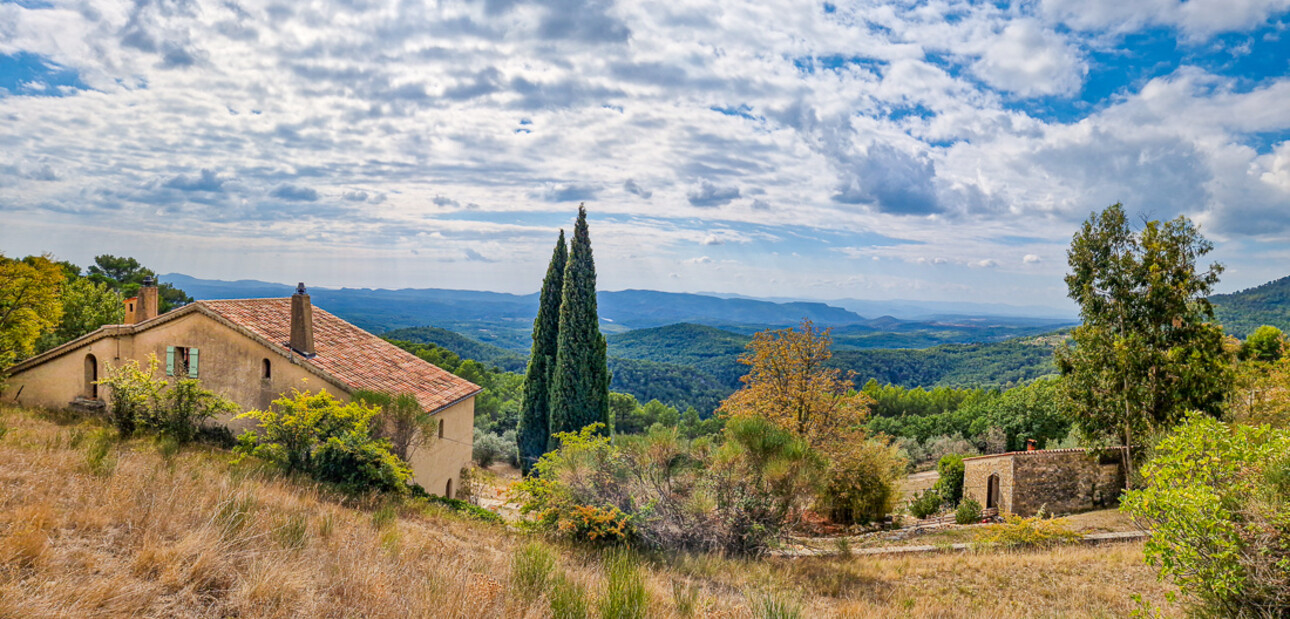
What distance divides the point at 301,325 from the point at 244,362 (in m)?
1.70

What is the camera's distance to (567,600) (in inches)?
182

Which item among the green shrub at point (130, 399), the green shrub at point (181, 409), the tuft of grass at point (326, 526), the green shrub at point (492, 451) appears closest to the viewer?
the tuft of grass at point (326, 526)

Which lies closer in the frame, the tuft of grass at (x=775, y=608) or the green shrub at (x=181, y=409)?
the tuft of grass at (x=775, y=608)

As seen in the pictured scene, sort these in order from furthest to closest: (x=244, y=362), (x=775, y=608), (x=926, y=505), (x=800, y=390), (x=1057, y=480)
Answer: (x=926, y=505), (x=800, y=390), (x=1057, y=480), (x=244, y=362), (x=775, y=608)

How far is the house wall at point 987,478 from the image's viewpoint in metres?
18.8

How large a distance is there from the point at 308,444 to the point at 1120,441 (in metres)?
23.0

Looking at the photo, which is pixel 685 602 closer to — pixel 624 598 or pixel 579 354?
pixel 624 598

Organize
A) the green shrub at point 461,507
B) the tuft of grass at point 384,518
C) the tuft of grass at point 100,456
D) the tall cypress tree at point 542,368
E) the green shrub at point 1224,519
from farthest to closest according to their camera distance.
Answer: the tall cypress tree at point 542,368 → the green shrub at point 461,507 → the tuft of grass at point 384,518 → the tuft of grass at point 100,456 → the green shrub at point 1224,519

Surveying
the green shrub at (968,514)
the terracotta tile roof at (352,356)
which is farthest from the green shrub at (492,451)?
the green shrub at (968,514)

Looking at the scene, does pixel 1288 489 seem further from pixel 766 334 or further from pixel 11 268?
pixel 11 268

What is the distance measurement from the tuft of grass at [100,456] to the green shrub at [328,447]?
2.11 m

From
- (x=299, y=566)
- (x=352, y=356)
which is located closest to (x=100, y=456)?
(x=299, y=566)

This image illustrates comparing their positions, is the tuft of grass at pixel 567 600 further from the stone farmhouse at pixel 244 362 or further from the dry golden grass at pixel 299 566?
the stone farmhouse at pixel 244 362

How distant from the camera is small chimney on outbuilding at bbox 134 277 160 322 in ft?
57.7
